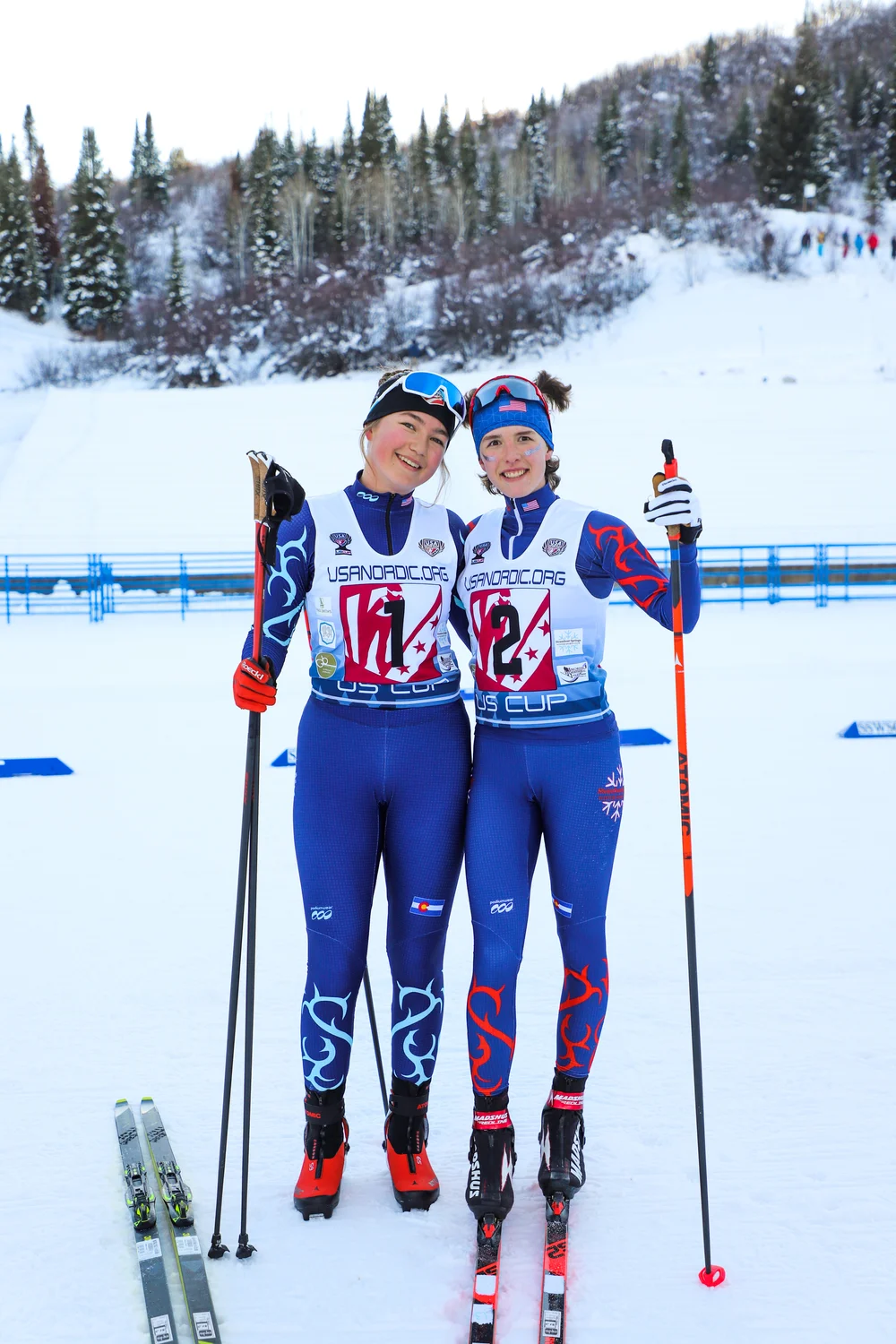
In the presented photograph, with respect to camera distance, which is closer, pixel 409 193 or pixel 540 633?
pixel 540 633

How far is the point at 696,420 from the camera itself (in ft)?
90.7

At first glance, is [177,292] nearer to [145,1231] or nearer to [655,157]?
[655,157]

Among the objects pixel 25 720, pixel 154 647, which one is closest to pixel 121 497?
pixel 154 647

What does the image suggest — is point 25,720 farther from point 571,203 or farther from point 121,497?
point 571,203

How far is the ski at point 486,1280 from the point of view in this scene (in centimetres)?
200

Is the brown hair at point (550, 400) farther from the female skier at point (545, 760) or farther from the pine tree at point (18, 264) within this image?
the pine tree at point (18, 264)

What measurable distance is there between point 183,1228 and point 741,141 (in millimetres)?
70753

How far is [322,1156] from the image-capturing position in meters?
2.46

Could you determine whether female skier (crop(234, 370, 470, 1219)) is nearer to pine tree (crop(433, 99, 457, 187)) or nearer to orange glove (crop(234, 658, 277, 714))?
orange glove (crop(234, 658, 277, 714))

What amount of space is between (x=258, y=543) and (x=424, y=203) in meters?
61.8

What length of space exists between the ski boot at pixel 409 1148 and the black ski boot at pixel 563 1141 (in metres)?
0.27

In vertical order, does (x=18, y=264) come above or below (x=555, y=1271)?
above

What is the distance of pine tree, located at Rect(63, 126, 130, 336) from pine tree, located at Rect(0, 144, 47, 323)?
3.95m

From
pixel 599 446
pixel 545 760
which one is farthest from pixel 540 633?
pixel 599 446
